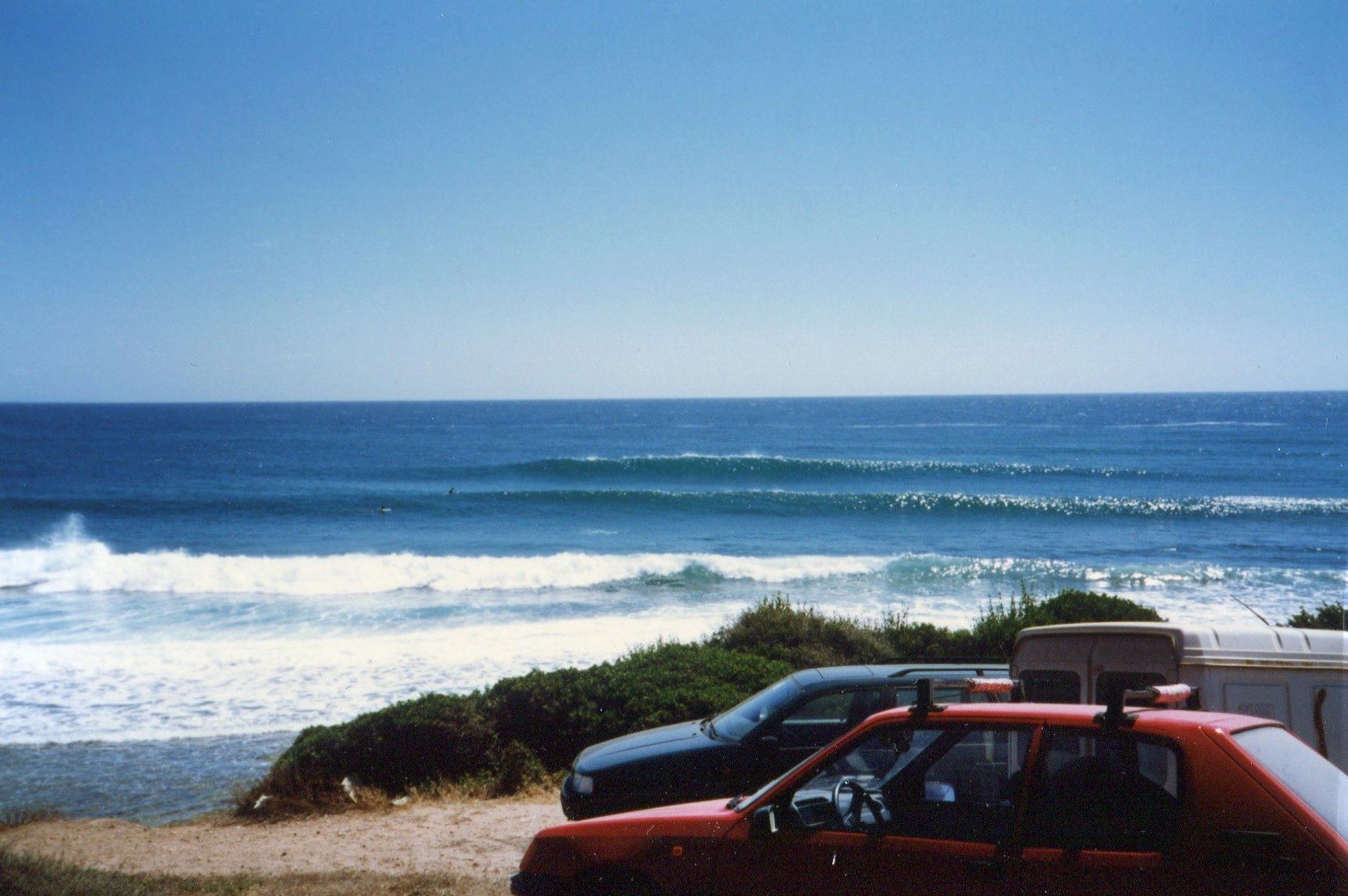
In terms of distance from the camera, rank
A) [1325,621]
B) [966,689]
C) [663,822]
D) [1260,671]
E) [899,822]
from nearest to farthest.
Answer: [899,822], [663,822], [966,689], [1260,671], [1325,621]

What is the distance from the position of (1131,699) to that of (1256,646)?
1893mm

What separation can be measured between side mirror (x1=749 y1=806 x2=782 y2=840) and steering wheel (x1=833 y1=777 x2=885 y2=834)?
10.3 inches

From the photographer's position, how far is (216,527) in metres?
37.8

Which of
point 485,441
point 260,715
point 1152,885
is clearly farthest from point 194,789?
point 485,441

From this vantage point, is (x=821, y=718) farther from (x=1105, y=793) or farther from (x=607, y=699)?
(x=1105, y=793)

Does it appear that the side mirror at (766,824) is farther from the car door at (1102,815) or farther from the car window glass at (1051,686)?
the car window glass at (1051,686)

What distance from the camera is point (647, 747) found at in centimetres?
789

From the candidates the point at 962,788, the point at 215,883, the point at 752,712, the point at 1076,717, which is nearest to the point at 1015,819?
the point at 962,788

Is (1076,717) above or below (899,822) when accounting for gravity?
above

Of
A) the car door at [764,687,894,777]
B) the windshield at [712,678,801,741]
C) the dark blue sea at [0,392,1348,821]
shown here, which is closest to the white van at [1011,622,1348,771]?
Answer: the car door at [764,687,894,777]

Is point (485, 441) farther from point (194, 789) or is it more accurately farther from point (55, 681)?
point (194, 789)

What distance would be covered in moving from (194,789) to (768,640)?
7609mm

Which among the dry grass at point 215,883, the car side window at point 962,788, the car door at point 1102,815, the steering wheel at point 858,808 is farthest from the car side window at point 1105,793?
the dry grass at point 215,883

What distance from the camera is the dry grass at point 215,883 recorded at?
6.37 metres
